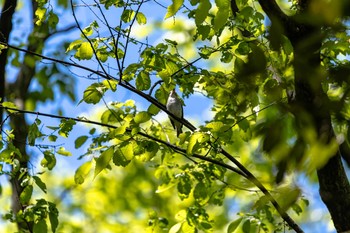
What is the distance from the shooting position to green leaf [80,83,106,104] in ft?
11.9

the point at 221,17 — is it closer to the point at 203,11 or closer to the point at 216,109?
the point at 203,11

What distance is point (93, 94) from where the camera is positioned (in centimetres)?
363

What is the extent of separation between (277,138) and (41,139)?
317cm

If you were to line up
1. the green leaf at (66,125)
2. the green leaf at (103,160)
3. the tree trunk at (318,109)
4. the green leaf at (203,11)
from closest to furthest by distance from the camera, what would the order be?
the tree trunk at (318,109)
the green leaf at (203,11)
the green leaf at (103,160)
the green leaf at (66,125)

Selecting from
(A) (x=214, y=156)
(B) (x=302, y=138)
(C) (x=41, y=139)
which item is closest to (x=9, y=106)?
(C) (x=41, y=139)

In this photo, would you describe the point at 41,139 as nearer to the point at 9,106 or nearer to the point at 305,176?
the point at 9,106

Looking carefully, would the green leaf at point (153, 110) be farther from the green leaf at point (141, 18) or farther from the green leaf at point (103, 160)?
the green leaf at point (141, 18)

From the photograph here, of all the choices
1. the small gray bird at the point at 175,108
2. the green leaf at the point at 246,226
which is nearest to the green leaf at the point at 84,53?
the green leaf at the point at 246,226

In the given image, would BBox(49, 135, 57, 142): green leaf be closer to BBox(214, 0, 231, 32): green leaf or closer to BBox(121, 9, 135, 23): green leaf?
BBox(121, 9, 135, 23): green leaf

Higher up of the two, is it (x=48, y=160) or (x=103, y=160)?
(x=48, y=160)

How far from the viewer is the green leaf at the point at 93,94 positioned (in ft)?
11.9

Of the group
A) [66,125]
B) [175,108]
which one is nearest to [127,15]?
[66,125]

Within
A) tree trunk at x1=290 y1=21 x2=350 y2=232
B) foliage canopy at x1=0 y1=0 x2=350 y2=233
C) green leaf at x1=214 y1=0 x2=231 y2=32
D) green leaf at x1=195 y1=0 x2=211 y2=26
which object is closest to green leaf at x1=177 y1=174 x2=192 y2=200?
foliage canopy at x1=0 y1=0 x2=350 y2=233

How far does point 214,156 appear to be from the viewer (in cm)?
384
